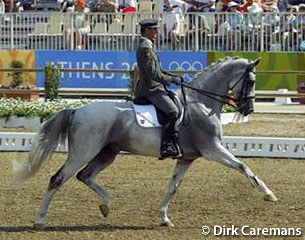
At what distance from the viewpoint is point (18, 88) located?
77.7 ft

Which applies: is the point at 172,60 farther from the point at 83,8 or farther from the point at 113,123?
the point at 113,123

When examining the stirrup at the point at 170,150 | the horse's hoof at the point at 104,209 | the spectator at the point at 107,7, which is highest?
the spectator at the point at 107,7

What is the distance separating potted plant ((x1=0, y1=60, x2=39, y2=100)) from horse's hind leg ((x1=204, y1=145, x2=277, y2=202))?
12743 millimetres

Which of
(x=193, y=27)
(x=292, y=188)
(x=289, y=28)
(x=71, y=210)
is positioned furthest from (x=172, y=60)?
(x=71, y=210)

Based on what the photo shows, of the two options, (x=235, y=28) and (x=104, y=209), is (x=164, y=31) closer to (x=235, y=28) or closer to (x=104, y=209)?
(x=235, y=28)

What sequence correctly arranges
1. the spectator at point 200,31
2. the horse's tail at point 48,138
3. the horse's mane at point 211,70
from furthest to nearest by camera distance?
the spectator at point 200,31, the horse's mane at point 211,70, the horse's tail at point 48,138

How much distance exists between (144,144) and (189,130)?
520 millimetres

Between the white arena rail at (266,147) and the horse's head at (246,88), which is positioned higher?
the horse's head at (246,88)

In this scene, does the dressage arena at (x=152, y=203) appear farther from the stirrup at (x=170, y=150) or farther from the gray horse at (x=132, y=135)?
the stirrup at (x=170, y=150)

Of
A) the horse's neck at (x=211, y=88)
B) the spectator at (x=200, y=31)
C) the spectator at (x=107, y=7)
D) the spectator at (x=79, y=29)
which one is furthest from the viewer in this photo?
the spectator at (x=107, y=7)

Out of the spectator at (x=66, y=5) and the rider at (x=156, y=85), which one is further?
the spectator at (x=66, y=5)

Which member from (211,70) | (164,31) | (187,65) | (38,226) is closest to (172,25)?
(164,31)

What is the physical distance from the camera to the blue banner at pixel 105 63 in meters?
26.1

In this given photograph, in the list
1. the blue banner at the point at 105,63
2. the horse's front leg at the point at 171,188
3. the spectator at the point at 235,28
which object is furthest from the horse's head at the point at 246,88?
the spectator at the point at 235,28
